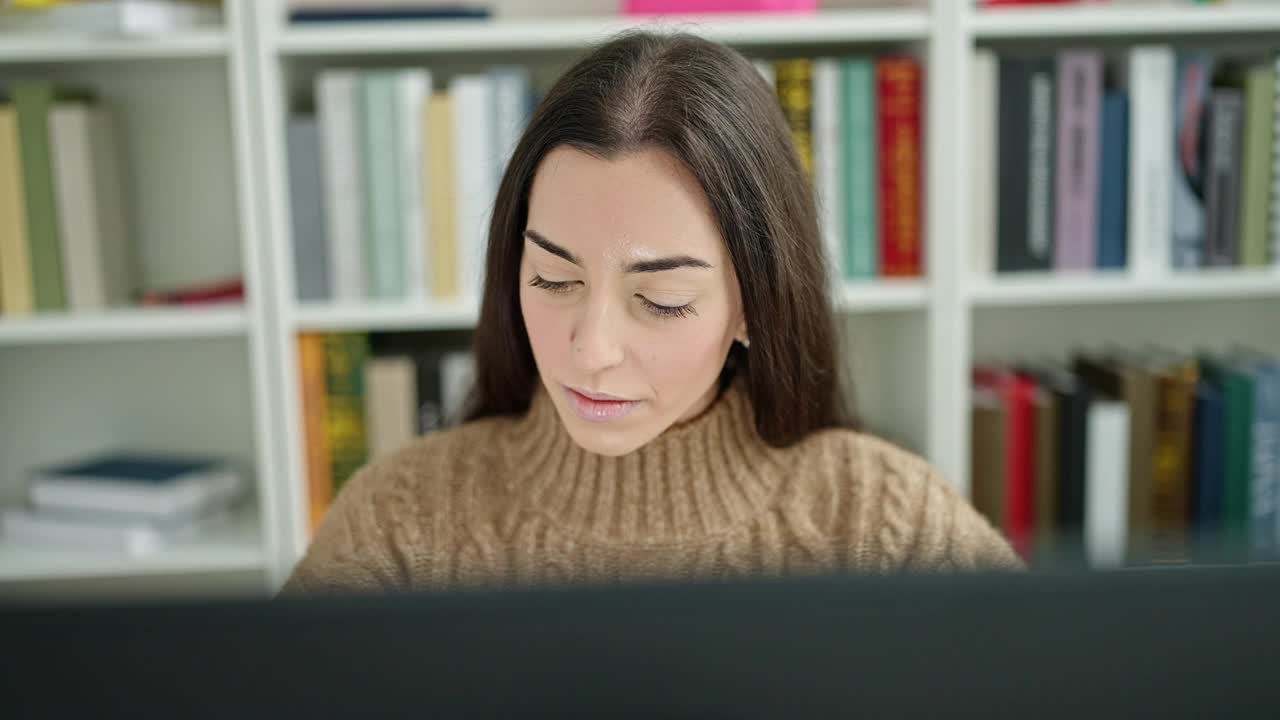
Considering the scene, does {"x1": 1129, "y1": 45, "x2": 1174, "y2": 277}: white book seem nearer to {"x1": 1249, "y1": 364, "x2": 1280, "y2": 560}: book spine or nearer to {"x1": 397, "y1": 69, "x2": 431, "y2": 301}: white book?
{"x1": 1249, "y1": 364, "x2": 1280, "y2": 560}: book spine

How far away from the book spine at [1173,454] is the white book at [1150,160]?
18 centimetres

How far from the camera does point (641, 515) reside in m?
0.93

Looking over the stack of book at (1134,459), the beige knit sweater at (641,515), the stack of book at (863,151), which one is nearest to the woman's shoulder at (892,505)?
the beige knit sweater at (641,515)

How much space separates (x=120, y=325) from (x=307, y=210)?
0.30 metres

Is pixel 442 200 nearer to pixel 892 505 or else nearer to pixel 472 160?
pixel 472 160

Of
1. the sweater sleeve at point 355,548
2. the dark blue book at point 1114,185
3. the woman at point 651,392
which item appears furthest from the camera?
the dark blue book at point 1114,185

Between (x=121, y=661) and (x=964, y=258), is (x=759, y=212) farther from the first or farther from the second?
(x=964, y=258)

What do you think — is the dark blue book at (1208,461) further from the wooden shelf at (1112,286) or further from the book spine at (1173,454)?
the wooden shelf at (1112,286)

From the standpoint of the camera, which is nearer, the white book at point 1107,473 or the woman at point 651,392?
the woman at point 651,392

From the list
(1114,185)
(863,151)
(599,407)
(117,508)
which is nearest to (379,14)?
(863,151)

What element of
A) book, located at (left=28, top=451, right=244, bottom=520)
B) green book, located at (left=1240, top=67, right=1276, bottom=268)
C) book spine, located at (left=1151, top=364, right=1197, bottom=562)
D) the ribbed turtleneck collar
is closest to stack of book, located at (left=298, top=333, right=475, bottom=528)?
book, located at (left=28, top=451, right=244, bottom=520)

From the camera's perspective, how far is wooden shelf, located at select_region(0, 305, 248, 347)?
154cm

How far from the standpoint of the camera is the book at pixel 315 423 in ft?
5.22

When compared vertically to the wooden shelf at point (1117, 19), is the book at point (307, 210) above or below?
below
